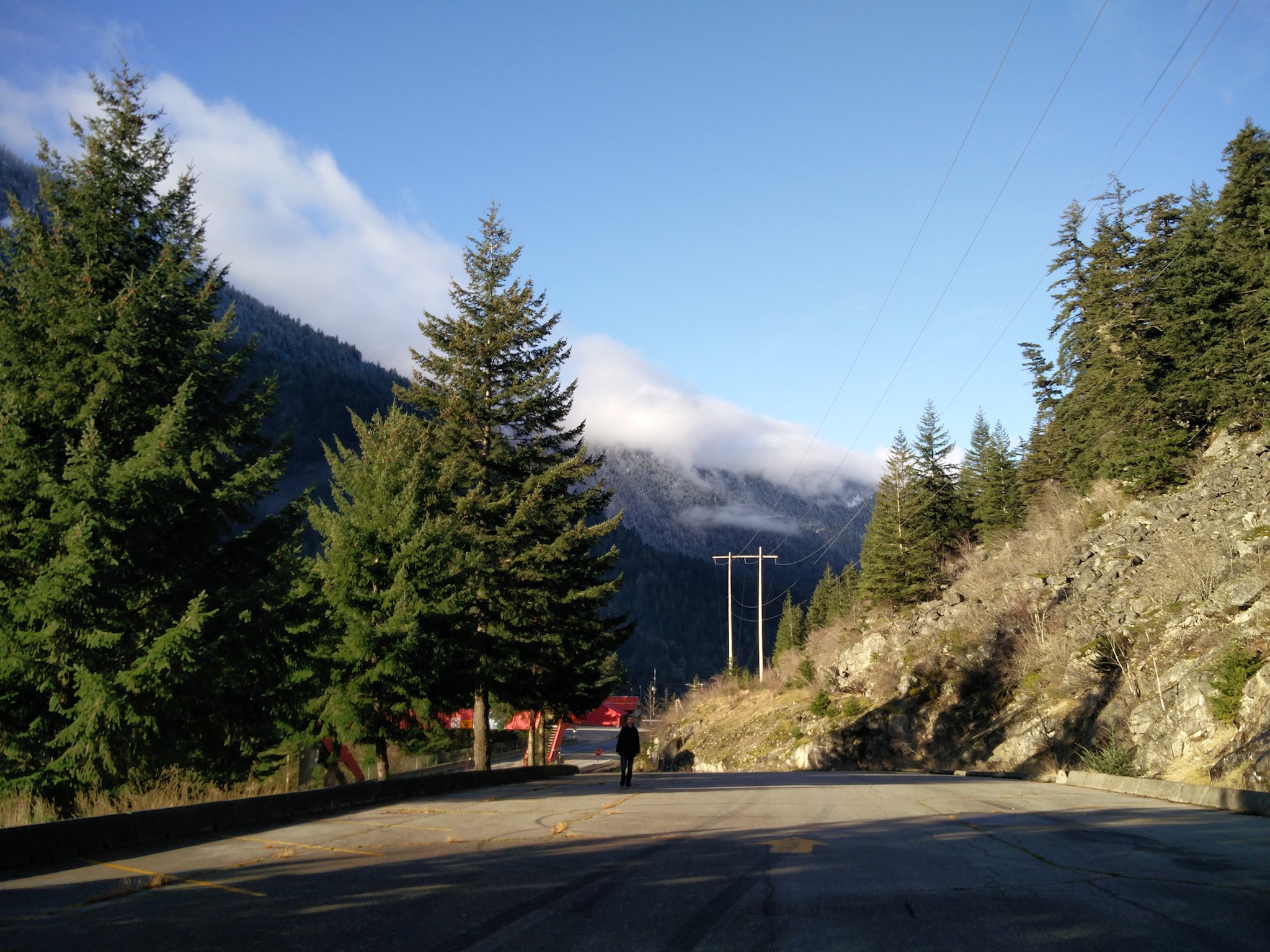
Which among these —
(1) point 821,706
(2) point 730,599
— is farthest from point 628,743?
(2) point 730,599

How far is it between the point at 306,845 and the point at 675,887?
4.77 m

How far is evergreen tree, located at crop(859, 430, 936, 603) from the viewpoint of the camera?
61750 mm

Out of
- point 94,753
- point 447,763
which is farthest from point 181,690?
point 447,763

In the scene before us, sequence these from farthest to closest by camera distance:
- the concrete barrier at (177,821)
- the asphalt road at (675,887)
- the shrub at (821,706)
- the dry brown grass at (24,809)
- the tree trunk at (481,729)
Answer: the shrub at (821,706)
the tree trunk at (481,729)
the dry brown grass at (24,809)
the concrete barrier at (177,821)
the asphalt road at (675,887)

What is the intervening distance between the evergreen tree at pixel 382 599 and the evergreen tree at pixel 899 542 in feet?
153

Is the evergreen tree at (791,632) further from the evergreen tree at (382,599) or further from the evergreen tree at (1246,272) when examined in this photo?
the evergreen tree at (382,599)

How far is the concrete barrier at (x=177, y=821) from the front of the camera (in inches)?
319

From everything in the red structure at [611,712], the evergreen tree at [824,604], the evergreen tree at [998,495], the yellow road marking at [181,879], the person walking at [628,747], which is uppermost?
the evergreen tree at [998,495]

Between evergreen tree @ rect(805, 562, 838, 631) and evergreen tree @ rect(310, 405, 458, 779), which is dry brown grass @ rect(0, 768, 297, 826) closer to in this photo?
evergreen tree @ rect(310, 405, 458, 779)

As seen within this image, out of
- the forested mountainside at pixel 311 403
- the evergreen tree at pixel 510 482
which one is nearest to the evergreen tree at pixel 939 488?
the evergreen tree at pixel 510 482

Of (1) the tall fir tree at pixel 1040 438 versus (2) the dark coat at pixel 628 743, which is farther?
(1) the tall fir tree at pixel 1040 438

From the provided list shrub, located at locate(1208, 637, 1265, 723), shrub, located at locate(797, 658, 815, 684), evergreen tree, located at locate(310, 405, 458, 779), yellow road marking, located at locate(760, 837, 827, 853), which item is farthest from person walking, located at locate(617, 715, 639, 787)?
shrub, located at locate(797, 658, 815, 684)

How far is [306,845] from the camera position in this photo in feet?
30.4

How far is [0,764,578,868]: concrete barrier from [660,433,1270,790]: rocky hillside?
1585 cm
